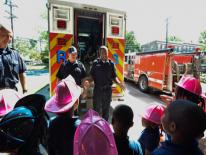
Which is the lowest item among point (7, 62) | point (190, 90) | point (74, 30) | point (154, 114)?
point (154, 114)

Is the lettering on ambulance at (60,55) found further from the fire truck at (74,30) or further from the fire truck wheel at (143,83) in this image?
the fire truck wheel at (143,83)

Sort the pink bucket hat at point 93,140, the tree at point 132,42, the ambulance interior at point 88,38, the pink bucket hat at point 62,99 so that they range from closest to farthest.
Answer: the pink bucket hat at point 93,140 < the pink bucket hat at point 62,99 < the ambulance interior at point 88,38 < the tree at point 132,42

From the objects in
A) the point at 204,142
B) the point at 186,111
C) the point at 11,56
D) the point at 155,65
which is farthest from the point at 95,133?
the point at 155,65

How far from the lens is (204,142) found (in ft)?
11.8

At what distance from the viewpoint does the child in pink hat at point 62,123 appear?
155 cm

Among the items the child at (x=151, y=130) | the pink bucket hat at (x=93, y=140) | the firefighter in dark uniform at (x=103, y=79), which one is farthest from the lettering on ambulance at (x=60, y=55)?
the pink bucket hat at (x=93, y=140)

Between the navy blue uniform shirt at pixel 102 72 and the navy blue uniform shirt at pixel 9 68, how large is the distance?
1.56 meters

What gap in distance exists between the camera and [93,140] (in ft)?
3.04

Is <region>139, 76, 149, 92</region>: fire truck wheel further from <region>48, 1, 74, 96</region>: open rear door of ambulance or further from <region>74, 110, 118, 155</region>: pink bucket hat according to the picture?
<region>74, 110, 118, 155</region>: pink bucket hat

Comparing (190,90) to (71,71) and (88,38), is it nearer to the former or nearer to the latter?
(71,71)

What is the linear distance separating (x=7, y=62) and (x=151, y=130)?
2.27 metres

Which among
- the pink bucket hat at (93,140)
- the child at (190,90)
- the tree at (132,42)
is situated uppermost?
the tree at (132,42)

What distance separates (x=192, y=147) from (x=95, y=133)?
635 millimetres

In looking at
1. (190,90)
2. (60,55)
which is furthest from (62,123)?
(60,55)
